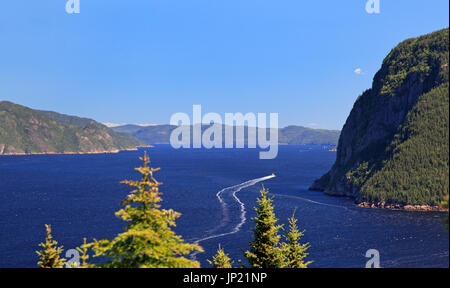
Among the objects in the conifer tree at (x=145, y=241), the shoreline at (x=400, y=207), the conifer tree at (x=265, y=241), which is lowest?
the shoreline at (x=400, y=207)

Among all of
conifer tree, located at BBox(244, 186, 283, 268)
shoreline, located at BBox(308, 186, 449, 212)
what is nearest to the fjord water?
shoreline, located at BBox(308, 186, 449, 212)

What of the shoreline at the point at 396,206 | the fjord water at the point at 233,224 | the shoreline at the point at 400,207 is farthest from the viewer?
the shoreline at the point at 396,206

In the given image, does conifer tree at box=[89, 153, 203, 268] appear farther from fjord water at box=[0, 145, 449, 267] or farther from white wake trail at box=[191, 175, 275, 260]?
white wake trail at box=[191, 175, 275, 260]

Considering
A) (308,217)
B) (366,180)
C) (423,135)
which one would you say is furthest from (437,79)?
(308,217)

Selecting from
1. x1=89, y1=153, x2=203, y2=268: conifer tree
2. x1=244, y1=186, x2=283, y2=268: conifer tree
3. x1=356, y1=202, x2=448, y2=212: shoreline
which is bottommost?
x1=356, y1=202, x2=448, y2=212: shoreline

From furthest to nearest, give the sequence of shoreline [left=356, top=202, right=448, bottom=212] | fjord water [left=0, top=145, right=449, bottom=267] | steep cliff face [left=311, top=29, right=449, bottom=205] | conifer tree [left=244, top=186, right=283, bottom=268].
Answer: steep cliff face [left=311, top=29, right=449, bottom=205] → shoreline [left=356, top=202, right=448, bottom=212] → fjord water [left=0, top=145, right=449, bottom=267] → conifer tree [left=244, top=186, right=283, bottom=268]

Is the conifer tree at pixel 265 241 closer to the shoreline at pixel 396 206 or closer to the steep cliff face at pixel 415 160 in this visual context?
the shoreline at pixel 396 206

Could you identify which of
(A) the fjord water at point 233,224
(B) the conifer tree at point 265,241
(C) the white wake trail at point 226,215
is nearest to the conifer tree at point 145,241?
(B) the conifer tree at point 265,241

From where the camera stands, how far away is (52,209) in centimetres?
13950

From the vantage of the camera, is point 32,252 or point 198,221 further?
point 198,221

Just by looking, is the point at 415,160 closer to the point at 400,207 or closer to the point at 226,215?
the point at 400,207

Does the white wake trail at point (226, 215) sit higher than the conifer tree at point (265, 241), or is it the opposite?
the conifer tree at point (265, 241)
